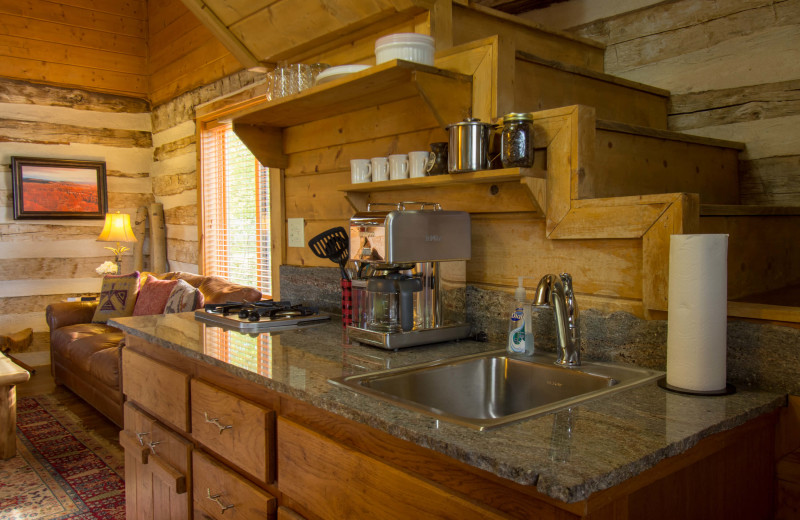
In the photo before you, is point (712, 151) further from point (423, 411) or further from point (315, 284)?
point (315, 284)

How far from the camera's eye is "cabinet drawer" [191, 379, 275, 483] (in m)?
1.45

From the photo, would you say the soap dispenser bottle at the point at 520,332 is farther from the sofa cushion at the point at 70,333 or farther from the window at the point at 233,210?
the sofa cushion at the point at 70,333

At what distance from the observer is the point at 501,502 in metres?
0.92

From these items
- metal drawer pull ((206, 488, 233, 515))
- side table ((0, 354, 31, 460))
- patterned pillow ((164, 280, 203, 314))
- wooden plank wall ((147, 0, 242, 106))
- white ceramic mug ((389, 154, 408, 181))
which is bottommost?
side table ((0, 354, 31, 460))

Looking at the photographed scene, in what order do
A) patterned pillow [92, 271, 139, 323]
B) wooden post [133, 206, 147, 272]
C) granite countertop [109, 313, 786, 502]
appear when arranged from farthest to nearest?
wooden post [133, 206, 147, 272] → patterned pillow [92, 271, 139, 323] → granite countertop [109, 313, 786, 502]

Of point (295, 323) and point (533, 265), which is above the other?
point (533, 265)

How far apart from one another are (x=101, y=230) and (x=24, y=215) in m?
0.61

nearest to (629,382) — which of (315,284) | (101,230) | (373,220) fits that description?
(373,220)

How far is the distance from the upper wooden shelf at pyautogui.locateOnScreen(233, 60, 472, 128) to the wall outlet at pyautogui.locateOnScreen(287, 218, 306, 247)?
489 millimetres

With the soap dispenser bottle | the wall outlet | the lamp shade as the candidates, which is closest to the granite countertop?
the soap dispenser bottle

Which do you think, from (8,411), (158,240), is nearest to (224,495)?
(8,411)

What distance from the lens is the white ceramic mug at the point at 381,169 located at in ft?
6.53

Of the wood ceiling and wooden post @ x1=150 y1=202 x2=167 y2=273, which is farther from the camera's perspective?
wooden post @ x1=150 y1=202 x2=167 y2=273

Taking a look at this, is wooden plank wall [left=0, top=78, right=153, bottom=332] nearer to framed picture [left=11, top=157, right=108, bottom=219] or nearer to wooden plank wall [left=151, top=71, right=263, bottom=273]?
framed picture [left=11, top=157, right=108, bottom=219]
